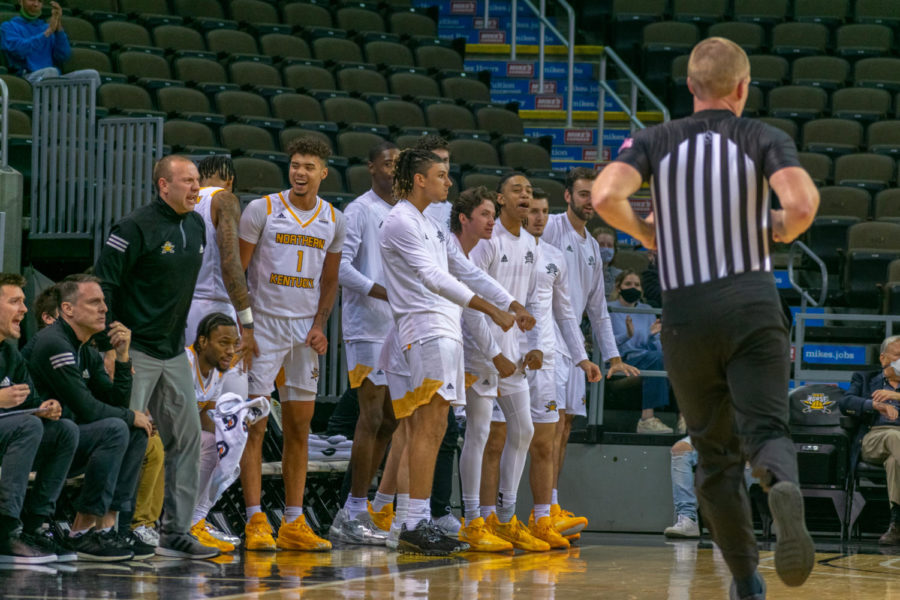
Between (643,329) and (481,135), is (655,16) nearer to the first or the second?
(481,135)

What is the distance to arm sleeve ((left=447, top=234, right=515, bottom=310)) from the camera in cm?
636

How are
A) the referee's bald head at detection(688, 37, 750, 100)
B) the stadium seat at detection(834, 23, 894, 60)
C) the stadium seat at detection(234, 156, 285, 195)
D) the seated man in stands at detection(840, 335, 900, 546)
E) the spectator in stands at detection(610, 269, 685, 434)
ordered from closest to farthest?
the referee's bald head at detection(688, 37, 750, 100)
the seated man in stands at detection(840, 335, 900, 546)
the spectator in stands at detection(610, 269, 685, 434)
the stadium seat at detection(234, 156, 285, 195)
the stadium seat at detection(834, 23, 894, 60)

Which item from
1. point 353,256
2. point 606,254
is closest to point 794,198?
point 353,256

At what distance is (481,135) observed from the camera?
12.3m

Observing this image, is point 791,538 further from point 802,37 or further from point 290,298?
point 802,37

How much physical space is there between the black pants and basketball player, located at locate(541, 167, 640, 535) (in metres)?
3.95

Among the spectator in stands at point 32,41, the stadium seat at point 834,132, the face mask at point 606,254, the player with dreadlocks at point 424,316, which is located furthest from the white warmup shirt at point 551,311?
the stadium seat at point 834,132

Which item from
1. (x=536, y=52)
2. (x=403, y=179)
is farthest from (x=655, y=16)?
(x=403, y=179)

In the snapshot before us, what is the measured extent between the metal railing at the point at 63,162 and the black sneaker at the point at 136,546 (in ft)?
8.82

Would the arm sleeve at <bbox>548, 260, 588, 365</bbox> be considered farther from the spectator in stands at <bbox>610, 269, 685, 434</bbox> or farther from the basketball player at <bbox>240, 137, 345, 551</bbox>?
the basketball player at <bbox>240, 137, 345, 551</bbox>

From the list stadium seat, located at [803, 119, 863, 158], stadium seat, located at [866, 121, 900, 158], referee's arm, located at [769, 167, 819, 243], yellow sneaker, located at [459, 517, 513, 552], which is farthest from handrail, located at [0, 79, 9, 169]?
stadium seat, located at [866, 121, 900, 158]

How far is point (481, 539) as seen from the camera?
6492mm

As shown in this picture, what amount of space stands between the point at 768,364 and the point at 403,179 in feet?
10.3

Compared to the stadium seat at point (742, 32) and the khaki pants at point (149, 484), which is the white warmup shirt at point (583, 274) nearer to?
the khaki pants at point (149, 484)
